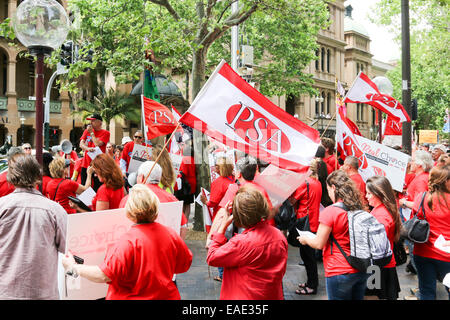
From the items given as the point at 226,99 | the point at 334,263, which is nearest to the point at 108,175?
the point at 226,99

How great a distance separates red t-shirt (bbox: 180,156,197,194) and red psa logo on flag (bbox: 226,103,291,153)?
4.97 m

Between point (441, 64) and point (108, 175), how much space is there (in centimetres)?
2239

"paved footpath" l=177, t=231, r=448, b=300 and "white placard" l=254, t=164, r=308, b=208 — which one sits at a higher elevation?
"white placard" l=254, t=164, r=308, b=208

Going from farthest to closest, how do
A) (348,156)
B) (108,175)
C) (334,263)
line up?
(348,156) < (108,175) < (334,263)

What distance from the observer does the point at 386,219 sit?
13.2 feet

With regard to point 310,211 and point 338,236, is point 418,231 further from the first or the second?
point 310,211

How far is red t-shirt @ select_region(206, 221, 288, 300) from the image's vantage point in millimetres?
3148

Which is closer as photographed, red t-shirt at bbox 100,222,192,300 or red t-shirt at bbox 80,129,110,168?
red t-shirt at bbox 100,222,192,300

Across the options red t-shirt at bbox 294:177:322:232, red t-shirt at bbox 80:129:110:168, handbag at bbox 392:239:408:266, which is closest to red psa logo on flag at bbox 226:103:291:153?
handbag at bbox 392:239:408:266

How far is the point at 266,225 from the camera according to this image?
3293mm

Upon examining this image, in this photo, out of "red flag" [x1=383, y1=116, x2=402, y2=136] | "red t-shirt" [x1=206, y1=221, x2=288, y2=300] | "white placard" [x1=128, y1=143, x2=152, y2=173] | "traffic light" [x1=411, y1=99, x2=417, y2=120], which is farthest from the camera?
"traffic light" [x1=411, y1=99, x2=417, y2=120]

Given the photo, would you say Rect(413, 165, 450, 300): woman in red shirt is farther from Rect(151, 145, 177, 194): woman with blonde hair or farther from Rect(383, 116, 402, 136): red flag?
Rect(383, 116, 402, 136): red flag

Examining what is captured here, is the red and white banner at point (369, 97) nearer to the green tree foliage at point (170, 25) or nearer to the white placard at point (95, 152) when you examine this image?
the green tree foliage at point (170, 25)
